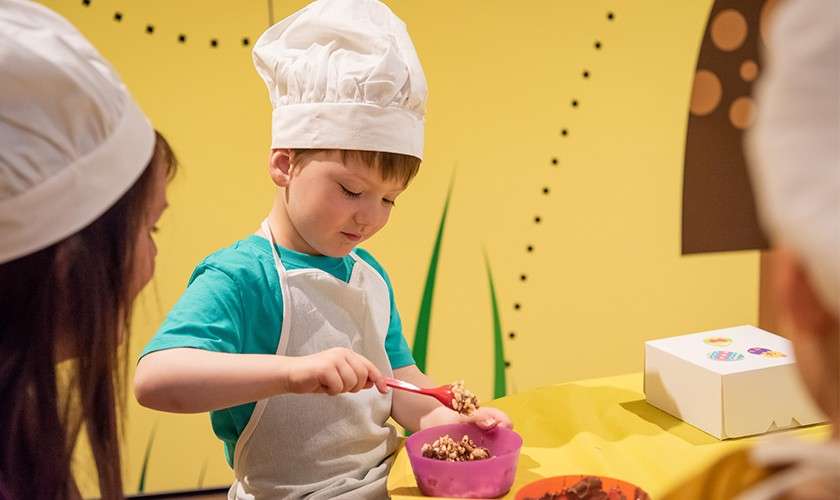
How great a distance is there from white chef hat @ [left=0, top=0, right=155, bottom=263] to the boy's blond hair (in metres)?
0.55

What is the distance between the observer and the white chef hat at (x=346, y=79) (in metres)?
1.36

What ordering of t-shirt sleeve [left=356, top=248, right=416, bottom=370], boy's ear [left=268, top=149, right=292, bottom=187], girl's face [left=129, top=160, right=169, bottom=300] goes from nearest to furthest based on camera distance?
girl's face [left=129, top=160, right=169, bottom=300], boy's ear [left=268, top=149, right=292, bottom=187], t-shirt sleeve [left=356, top=248, right=416, bottom=370]

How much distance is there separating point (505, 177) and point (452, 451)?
57.7 inches

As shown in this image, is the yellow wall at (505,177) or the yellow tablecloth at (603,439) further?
the yellow wall at (505,177)

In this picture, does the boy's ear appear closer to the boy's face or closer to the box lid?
the boy's face

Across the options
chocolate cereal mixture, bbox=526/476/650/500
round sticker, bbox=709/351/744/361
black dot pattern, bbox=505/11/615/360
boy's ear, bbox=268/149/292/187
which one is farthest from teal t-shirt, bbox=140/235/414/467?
black dot pattern, bbox=505/11/615/360

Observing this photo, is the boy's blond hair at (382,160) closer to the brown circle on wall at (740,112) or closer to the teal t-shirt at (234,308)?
the teal t-shirt at (234,308)

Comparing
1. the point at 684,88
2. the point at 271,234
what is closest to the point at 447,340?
the point at 684,88

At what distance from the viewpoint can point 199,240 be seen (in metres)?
2.43

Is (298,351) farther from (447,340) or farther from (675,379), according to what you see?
(447,340)

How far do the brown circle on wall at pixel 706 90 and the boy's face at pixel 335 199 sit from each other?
1.56m

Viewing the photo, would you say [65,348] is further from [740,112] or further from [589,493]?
[740,112]

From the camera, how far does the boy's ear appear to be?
1.43 metres

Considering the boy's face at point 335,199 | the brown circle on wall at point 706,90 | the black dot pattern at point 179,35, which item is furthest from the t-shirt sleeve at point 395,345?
the brown circle on wall at point 706,90
